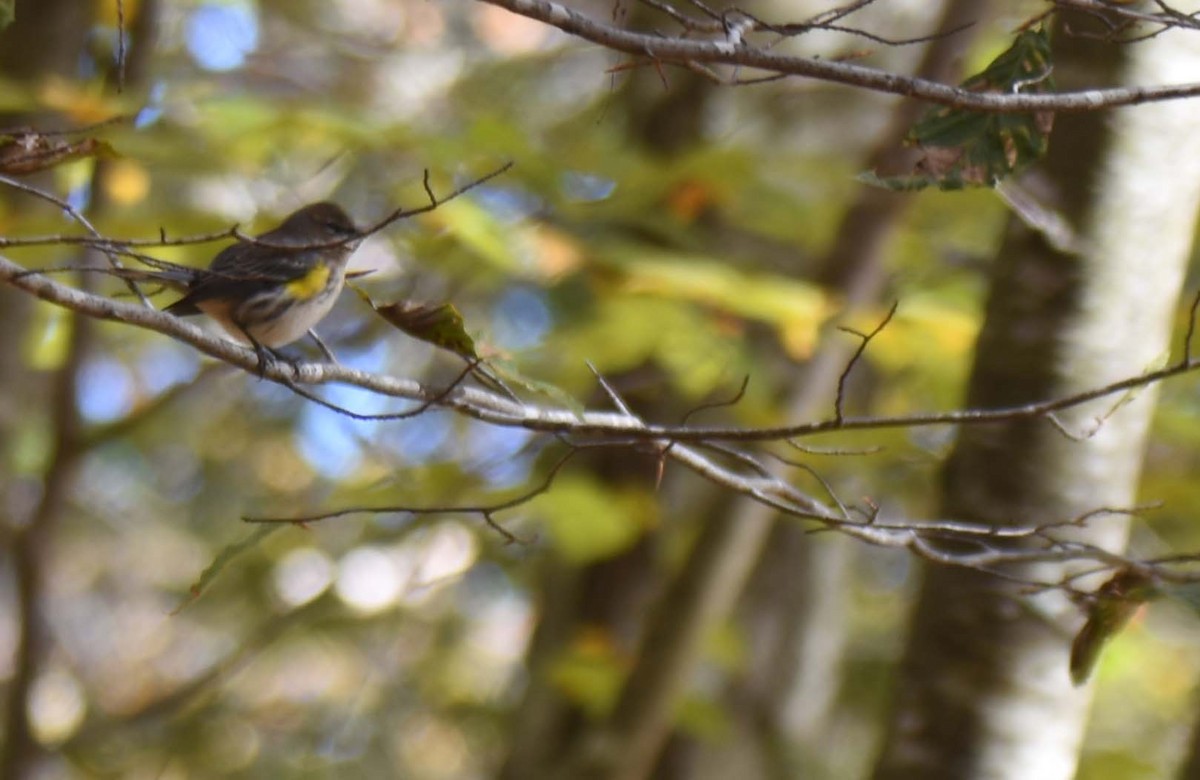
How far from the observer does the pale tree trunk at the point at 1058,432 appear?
2.48m

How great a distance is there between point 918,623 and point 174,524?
7.35 metres

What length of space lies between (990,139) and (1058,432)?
0.78m

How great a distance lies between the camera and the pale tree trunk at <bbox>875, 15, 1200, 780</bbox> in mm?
2484

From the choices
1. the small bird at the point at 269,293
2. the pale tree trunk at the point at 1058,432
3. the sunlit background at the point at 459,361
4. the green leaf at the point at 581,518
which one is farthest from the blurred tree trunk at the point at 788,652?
the small bird at the point at 269,293

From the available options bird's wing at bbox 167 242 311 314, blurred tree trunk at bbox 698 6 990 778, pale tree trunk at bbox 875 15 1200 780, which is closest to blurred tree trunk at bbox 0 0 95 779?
bird's wing at bbox 167 242 311 314

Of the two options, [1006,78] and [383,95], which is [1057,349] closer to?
[1006,78]

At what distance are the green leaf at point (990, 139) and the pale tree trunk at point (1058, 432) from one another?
74cm

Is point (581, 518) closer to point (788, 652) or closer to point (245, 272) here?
point (245, 272)

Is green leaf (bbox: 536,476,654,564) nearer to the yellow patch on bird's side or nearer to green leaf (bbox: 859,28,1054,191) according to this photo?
the yellow patch on bird's side

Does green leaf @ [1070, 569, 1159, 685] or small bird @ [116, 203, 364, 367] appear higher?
small bird @ [116, 203, 364, 367]

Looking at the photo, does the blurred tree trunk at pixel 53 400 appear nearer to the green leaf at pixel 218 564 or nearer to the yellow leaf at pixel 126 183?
the yellow leaf at pixel 126 183

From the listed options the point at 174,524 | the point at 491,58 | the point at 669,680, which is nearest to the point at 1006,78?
the point at 669,680

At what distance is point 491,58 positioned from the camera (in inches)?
266

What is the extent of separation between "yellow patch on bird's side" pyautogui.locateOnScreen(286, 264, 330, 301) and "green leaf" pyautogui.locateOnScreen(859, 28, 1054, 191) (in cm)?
152
